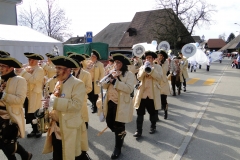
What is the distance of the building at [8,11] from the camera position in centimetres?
2100

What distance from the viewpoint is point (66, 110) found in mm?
2805

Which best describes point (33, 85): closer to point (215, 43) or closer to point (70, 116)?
point (70, 116)

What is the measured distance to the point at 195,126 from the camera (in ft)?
19.3

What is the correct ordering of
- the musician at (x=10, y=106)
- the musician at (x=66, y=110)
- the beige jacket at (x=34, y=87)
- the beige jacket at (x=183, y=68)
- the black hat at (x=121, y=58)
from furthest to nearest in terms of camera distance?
1. the beige jacket at (x=183, y=68)
2. the beige jacket at (x=34, y=87)
3. the black hat at (x=121, y=58)
4. the musician at (x=10, y=106)
5. the musician at (x=66, y=110)

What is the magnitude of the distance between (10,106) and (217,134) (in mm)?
4619

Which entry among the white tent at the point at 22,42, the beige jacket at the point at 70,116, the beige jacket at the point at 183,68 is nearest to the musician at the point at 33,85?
the beige jacket at the point at 70,116

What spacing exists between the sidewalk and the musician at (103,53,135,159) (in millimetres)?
1280

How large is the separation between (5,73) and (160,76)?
→ 3169mm

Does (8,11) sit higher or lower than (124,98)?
higher

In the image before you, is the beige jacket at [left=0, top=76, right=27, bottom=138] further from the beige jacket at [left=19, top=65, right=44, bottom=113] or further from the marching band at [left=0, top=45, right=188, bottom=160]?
the beige jacket at [left=19, top=65, right=44, bottom=113]

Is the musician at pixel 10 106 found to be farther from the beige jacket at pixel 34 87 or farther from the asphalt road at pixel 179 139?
Answer: the beige jacket at pixel 34 87

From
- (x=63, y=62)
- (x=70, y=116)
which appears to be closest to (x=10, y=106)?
(x=70, y=116)

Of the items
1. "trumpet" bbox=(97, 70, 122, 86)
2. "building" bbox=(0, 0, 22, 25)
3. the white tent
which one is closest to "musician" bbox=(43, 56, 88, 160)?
"trumpet" bbox=(97, 70, 122, 86)

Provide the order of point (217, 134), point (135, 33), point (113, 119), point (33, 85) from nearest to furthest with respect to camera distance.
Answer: point (113, 119) → point (33, 85) → point (217, 134) → point (135, 33)
